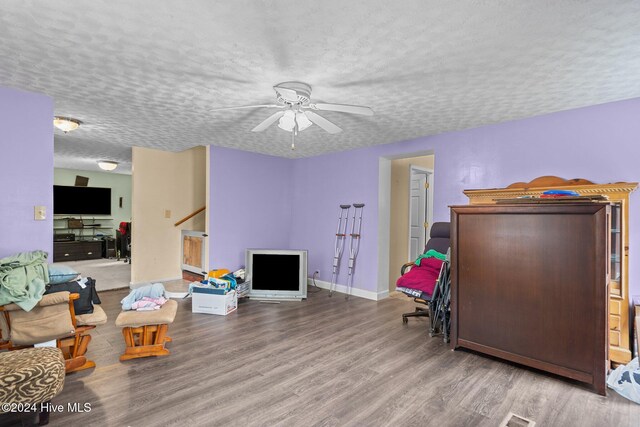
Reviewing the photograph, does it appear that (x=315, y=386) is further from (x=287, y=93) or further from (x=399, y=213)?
(x=399, y=213)

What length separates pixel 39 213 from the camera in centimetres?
304

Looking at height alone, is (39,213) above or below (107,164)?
below

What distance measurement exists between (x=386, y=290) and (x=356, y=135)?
2.43 metres

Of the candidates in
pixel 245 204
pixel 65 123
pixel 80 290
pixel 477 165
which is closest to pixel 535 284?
pixel 477 165

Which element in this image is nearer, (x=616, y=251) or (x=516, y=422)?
(x=516, y=422)

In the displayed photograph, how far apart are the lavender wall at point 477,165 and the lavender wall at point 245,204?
11.6 inches

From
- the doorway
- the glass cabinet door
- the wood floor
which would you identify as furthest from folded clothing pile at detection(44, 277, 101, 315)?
the glass cabinet door

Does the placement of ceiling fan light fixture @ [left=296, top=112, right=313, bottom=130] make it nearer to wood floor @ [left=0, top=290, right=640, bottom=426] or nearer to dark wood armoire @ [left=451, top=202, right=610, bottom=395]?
dark wood armoire @ [left=451, top=202, right=610, bottom=395]

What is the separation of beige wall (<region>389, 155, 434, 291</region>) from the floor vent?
3338 mm

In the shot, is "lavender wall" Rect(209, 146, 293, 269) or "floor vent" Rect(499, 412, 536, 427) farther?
"lavender wall" Rect(209, 146, 293, 269)

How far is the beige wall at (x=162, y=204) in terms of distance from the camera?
214 inches

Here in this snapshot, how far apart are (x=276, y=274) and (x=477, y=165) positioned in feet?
10.0

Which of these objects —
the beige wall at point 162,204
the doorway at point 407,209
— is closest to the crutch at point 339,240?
the doorway at point 407,209

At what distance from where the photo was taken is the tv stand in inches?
311
